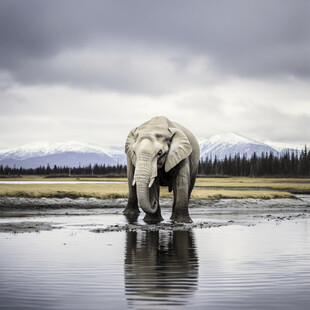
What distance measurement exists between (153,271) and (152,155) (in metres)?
13.5

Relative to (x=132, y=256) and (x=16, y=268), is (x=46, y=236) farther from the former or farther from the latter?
(x=16, y=268)

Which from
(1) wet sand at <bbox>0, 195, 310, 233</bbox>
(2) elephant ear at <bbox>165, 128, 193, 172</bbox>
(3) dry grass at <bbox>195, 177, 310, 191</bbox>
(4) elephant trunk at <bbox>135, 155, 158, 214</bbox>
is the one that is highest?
(2) elephant ear at <bbox>165, 128, 193, 172</bbox>

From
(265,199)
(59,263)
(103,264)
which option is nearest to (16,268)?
(59,263)

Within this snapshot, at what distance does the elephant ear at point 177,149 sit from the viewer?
2683 cm

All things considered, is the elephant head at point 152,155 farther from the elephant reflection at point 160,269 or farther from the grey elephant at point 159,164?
the elephant reflection at point 160,269

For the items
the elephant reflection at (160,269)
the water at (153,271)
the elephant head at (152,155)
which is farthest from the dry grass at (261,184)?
the water at (153,271)

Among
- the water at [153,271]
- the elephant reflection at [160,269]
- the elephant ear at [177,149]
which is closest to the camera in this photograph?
the water at [153,271]

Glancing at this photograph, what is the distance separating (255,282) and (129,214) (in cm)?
2197

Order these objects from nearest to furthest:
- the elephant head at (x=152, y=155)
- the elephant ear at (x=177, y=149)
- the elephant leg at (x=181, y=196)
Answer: the elephant head at (x=152, y=155) < the elephant ear at (x=177, y=149) < the elephant leg at (x=181, y=196)

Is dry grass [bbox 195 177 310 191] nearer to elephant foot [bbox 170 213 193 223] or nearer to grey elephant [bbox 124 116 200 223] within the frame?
grey elephant [bbox 124 116 200 223]

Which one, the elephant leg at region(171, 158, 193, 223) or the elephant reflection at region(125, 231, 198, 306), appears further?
the elephant leg at region(171, 158, 193, 223)

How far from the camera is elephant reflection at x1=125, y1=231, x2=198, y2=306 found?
9664mm

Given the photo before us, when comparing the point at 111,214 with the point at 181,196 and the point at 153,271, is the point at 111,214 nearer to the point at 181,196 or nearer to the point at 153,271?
the point at 181,196

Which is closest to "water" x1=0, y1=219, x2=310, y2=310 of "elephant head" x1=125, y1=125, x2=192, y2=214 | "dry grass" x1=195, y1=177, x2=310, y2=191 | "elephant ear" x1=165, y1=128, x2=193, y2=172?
"elephant head" x1=125, y1=125, x2=192, y2=214
